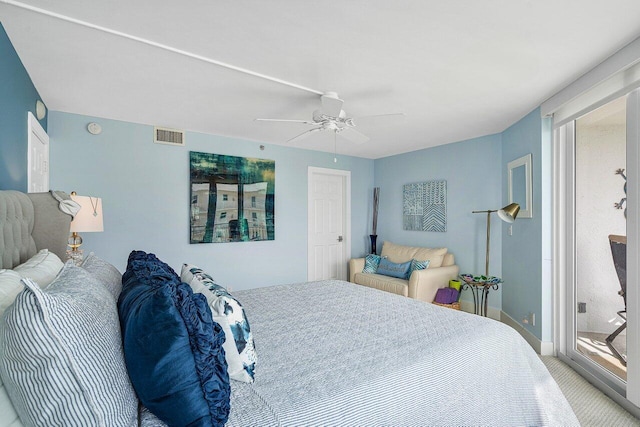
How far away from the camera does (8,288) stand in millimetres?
893

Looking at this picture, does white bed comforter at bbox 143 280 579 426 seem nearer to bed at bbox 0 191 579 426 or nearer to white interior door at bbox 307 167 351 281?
bed at bbox 0 191 579 426

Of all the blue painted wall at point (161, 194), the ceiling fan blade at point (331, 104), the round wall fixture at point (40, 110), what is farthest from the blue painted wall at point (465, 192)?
the round wall fixture at point (40, 110)

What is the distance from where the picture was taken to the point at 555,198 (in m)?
2.93

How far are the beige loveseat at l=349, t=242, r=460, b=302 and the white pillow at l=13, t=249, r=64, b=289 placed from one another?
347 cm

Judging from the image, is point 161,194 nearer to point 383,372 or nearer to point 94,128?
point 94,128

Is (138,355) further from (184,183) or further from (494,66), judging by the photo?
(184,183)

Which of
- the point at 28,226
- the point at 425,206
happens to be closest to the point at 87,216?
the point at 28,226

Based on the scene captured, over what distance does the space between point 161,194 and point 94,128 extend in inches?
36.7

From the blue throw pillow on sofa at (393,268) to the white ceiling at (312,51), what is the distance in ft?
6.93

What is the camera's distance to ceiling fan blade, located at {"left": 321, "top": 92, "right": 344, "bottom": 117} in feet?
7.80

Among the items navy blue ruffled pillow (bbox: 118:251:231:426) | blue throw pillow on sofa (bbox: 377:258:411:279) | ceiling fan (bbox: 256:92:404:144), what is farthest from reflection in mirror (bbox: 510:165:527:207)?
navy blue ruffled pillow (bbox: 118:251:231:426)

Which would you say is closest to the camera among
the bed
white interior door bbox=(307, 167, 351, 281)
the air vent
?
the bed

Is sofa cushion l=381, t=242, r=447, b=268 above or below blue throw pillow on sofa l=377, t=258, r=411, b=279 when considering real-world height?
above

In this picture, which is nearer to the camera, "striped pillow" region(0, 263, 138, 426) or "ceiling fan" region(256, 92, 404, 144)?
"striped pillow" region(0, 263, 138, 426)
